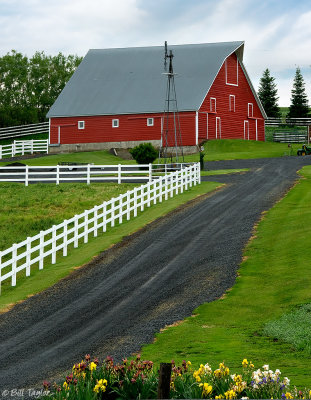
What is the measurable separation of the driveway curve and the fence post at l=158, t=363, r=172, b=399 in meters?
4.74

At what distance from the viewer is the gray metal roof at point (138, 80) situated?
7169 cm

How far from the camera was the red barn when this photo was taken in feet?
234

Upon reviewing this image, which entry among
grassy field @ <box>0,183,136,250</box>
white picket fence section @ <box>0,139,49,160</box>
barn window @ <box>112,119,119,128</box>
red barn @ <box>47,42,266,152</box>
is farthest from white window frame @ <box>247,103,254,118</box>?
grassy field @ <box>0,183,136,250</box>

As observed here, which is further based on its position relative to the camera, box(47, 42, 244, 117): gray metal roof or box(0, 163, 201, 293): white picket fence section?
box(47, 42, 244, 117): gray metal roof

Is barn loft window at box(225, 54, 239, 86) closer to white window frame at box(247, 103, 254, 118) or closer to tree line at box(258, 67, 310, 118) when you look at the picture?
white window frame at box(247, 103, 254, 118)

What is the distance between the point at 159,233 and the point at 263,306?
10976 mm

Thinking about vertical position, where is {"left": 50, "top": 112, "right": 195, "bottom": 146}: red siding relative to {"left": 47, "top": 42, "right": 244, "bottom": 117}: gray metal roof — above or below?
below

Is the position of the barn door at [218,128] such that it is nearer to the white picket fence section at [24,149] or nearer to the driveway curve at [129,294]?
the white picket fence section at [24,149]

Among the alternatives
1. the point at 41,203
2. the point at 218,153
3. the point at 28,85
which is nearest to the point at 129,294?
the point at 41,203

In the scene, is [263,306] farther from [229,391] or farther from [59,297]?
[229,391]

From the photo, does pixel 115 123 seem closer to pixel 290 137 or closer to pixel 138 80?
pixel 138 80

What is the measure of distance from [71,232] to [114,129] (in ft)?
Result: 143

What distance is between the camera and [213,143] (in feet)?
228

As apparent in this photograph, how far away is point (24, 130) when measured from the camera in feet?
312
